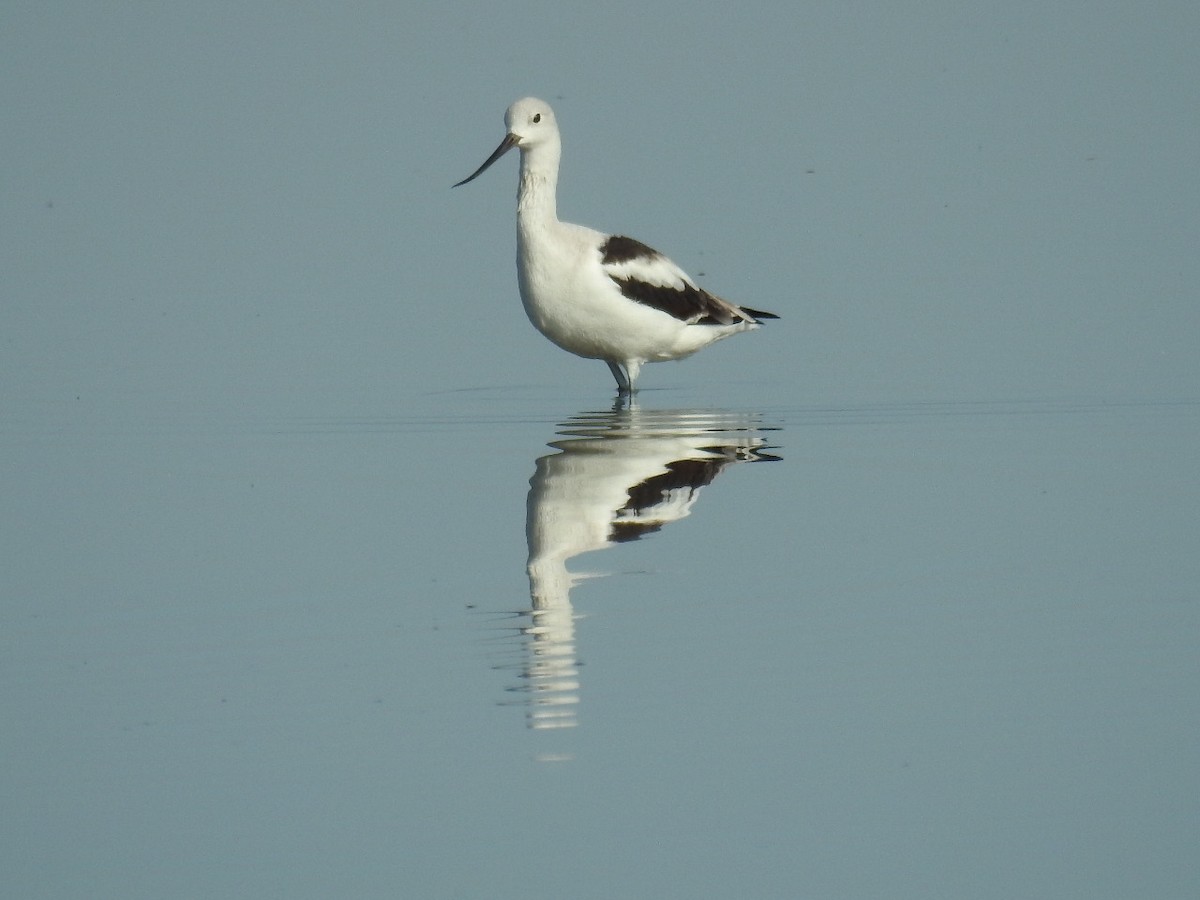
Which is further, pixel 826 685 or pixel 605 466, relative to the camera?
pixel 605 466

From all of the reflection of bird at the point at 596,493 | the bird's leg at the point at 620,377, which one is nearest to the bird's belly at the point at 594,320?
the bird's leg at the point at 620,377

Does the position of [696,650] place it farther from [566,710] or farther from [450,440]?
[450,440]

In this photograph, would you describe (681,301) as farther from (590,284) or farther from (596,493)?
(596,493)

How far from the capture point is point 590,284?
11.7 metres

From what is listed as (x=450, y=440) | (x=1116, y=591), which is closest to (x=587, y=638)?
(x=1116, y=591)

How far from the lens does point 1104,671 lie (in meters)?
6.09

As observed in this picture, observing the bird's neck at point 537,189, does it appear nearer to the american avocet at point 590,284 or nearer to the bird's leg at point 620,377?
the american avocet at point 590,284

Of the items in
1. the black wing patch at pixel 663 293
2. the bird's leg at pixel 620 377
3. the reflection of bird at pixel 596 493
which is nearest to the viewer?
the reflection of bird at pixel 596 493

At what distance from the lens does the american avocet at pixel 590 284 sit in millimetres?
11781

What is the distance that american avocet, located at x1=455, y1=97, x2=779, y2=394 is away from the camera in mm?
11781

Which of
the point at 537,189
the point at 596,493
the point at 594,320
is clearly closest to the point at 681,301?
the point at 594,320

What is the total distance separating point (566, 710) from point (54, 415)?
20.1ft

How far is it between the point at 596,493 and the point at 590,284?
3.36m

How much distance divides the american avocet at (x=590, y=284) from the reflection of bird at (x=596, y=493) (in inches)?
31.9
